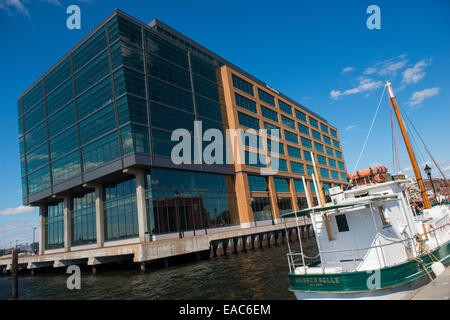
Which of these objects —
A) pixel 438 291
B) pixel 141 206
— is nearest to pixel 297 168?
pixel 141 206

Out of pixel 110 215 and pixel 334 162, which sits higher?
pixel 334 162

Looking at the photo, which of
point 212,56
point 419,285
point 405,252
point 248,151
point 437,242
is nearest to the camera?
point 419,285

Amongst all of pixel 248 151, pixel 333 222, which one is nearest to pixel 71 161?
pixel 248 151

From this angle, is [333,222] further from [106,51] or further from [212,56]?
[212,56]

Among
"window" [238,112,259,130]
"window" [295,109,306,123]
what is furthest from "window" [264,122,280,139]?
"window" [295,109,306,123]

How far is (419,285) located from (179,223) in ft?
94.6

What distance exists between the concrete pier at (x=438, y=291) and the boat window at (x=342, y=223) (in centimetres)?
368

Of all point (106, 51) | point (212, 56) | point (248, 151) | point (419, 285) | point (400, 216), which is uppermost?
point (212, 56)

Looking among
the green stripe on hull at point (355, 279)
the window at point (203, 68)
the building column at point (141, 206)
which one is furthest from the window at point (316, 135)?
the green stripe on hull at point (355, 279)

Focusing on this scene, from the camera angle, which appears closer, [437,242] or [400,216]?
[400,216]

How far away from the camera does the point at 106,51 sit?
38.6 meters

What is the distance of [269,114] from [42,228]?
166 ft

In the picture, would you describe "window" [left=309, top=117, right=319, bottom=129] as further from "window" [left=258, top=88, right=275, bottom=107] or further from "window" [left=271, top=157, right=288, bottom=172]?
"window" [left=271, top=157, right=288, bottom=172]

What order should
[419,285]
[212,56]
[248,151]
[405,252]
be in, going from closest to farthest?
[419,285]
[405,252]
[248,151]
[212,56]
